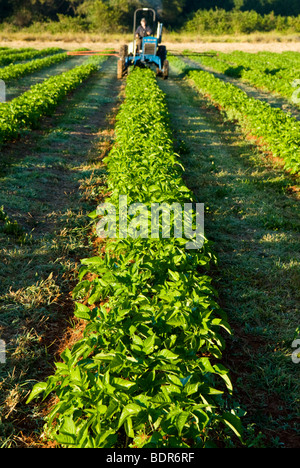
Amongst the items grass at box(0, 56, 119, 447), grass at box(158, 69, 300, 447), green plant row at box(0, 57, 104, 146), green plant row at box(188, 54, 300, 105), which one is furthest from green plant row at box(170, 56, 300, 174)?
green plant row at box(0, 57, 104, 146)

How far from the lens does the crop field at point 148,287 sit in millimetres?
1960

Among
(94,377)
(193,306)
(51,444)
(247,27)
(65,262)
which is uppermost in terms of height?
(247,27)

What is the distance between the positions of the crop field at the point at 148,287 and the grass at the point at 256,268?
0.05 ft

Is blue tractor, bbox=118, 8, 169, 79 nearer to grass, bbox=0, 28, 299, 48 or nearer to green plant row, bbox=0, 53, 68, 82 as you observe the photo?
green plant row, bbox=0, 53, 68, 82

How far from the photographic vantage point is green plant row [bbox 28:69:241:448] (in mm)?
1784

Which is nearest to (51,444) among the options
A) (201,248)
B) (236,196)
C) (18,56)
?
(201,248)

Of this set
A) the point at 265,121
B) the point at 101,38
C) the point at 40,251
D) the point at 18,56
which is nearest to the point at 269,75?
the point at 265,121

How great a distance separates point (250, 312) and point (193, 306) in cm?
133

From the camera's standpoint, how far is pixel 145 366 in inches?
79.3

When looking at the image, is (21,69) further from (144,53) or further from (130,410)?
(130,410)

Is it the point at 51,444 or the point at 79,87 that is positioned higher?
the point at 79,87

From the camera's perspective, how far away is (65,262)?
13.5ft

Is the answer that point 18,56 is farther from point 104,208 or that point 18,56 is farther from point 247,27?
point 247,27

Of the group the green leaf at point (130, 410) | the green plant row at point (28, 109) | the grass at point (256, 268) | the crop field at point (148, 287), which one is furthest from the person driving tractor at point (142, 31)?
the green leaf at point (130, 410)
